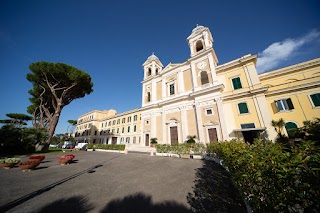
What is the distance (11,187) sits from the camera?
15.7ft

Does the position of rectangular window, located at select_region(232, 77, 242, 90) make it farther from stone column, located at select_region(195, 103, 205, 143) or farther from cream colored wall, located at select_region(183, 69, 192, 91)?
cream colored wall, located at select_region(183, 69, 192, 91)

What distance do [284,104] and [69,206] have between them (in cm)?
1906

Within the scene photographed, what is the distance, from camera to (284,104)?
512 inches

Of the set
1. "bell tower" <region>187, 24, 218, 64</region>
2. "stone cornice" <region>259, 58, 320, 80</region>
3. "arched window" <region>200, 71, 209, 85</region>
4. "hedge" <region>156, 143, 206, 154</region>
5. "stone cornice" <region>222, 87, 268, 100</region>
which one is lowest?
"hedge" <region>156, 143, 206, 154</region>

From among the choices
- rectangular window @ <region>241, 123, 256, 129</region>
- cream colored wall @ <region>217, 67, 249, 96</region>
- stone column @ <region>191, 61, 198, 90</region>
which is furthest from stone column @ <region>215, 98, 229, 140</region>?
stone column @ <region>191, 61, 198, 90</region>

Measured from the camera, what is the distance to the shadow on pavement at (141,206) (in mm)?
3266

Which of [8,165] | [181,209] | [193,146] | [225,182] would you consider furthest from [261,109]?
[8,165]

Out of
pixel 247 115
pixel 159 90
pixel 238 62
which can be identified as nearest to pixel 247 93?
pixel 247 115

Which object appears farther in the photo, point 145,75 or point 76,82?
point 145,75

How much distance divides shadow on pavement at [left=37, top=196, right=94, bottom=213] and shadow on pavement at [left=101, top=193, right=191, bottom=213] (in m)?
0.59

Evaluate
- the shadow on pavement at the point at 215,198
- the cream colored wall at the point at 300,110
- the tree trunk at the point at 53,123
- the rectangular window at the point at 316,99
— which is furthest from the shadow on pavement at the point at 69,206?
the tree trunk at the point at 53,123

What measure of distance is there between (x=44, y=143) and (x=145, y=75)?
804 inches

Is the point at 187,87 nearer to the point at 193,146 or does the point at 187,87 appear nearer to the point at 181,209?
→ the point at 193,146

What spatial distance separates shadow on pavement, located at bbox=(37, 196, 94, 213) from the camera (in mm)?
3234
